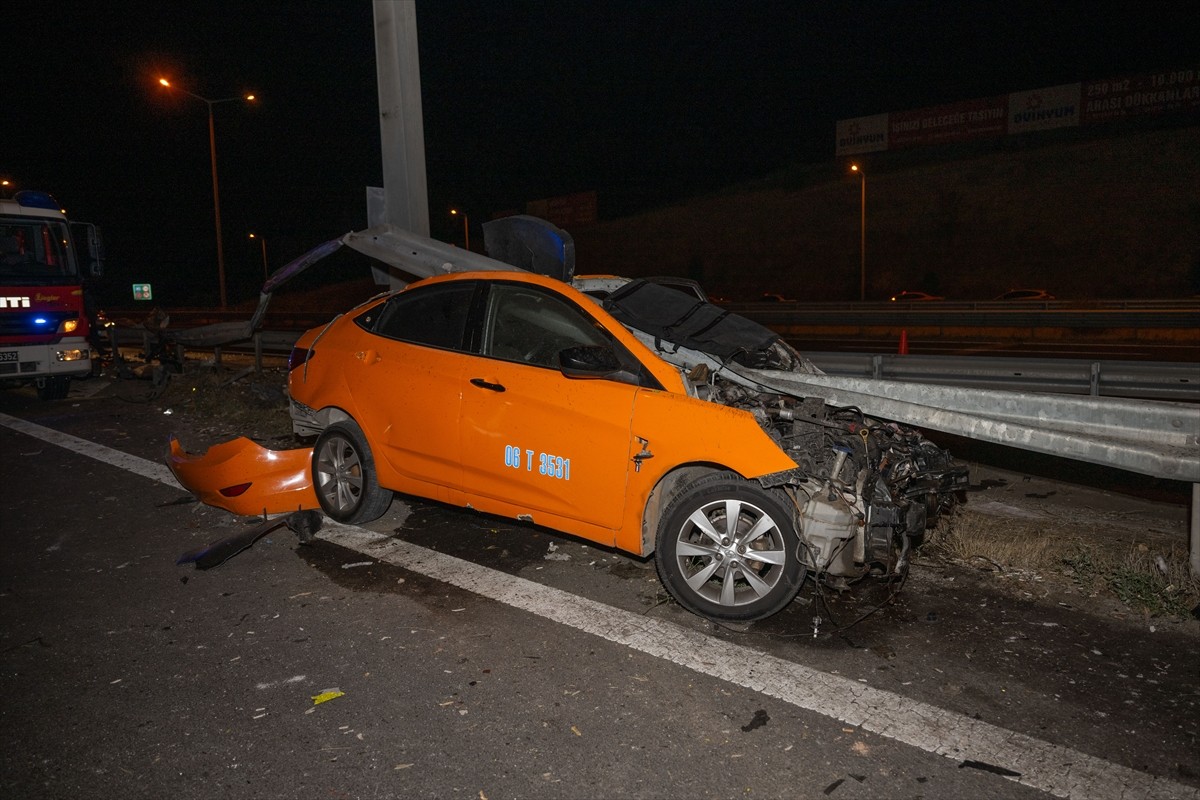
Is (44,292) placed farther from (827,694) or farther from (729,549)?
(827,694)

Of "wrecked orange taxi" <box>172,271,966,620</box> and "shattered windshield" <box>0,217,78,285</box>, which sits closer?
"wrecked orange taxi" <box>172,271,966,620</box>

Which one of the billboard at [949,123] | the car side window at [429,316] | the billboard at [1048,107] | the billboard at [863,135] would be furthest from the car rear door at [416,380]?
the billboard at [863,135]

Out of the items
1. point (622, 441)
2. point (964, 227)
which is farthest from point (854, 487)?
point (964, 227)

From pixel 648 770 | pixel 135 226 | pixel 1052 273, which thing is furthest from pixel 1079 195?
pixel 135 226

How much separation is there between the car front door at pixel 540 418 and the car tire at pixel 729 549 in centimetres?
39

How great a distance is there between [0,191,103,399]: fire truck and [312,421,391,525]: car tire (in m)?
8.46

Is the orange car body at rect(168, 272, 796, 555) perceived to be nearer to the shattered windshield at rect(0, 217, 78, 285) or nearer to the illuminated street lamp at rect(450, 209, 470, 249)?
the shattered windshield at rect(0, 217, 78, 285)

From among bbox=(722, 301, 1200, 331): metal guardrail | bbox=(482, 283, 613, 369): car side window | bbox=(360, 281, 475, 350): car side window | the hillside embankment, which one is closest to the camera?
bbox=(482, 283, 613, 369): car side window

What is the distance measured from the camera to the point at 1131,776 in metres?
2.89

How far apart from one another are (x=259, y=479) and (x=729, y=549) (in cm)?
370

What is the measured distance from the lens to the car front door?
442cm

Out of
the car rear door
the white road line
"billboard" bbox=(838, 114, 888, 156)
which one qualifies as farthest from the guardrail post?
"billboard" bbox=(838, 114, 888, 156)

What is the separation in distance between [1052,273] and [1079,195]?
356 inches

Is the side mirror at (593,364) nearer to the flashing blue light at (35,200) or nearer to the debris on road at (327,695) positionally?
the debris on road at (327,695)
